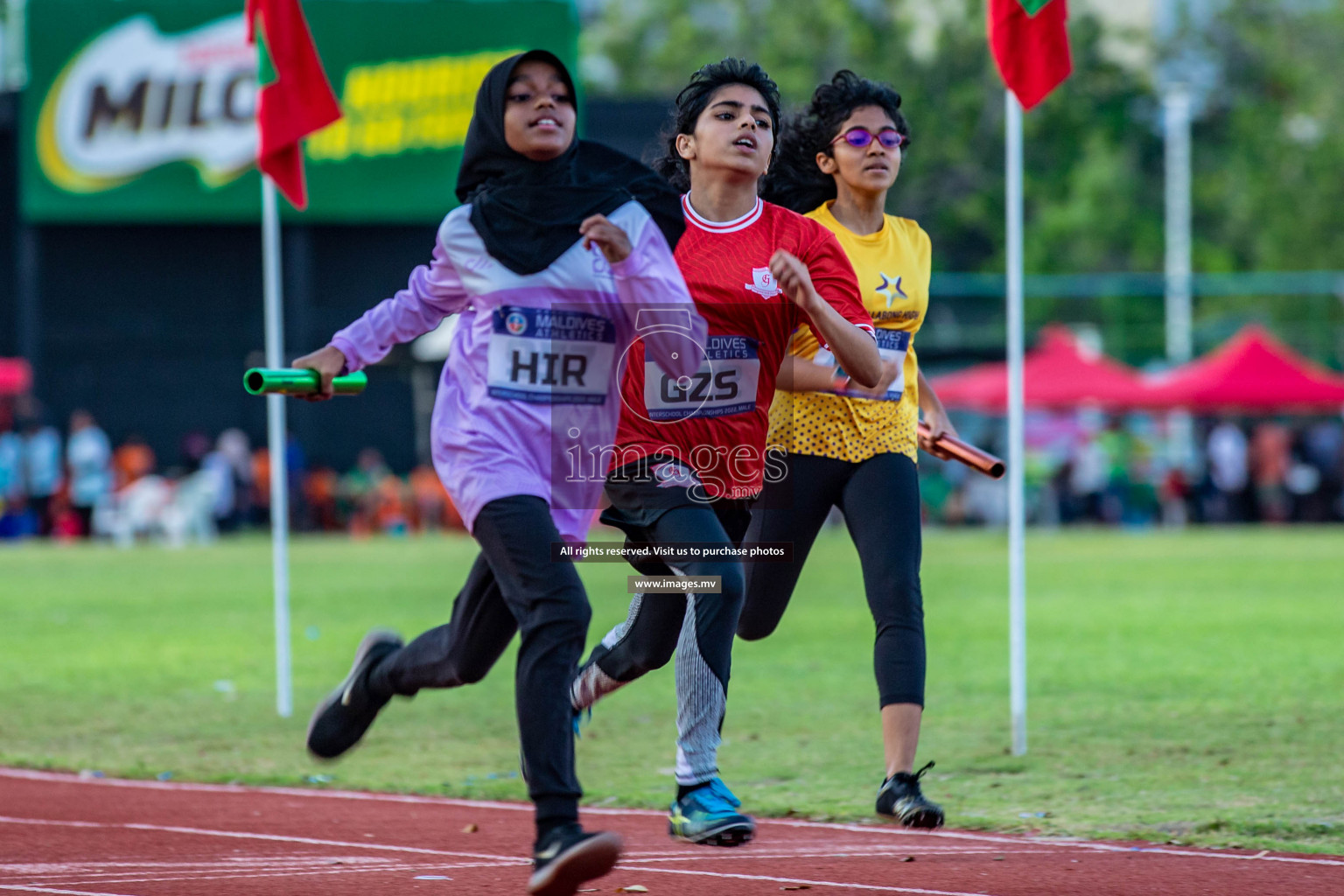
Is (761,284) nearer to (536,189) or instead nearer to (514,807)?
(536,189)

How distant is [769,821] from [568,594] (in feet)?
7.77

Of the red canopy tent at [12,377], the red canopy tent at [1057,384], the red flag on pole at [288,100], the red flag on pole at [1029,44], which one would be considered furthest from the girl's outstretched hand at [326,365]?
the red canopy tent at [1057,384]

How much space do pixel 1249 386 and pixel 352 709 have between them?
84.6 ft

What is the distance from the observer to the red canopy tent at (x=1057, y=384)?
3047 cm

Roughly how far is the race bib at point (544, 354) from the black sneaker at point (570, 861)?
130 cm

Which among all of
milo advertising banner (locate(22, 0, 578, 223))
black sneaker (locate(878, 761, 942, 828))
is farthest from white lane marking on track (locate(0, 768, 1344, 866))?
milo advertising banner (locate(22, 0, 578, 223))

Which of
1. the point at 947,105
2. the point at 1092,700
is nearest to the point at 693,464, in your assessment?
the point at 1092,700

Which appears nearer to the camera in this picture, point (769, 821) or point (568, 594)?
point (568, 594)

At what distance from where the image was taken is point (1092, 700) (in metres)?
10.3

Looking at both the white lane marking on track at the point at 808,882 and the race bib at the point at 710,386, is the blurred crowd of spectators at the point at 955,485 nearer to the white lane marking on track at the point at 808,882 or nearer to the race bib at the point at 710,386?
the white lane marking on track at the point at 808,882

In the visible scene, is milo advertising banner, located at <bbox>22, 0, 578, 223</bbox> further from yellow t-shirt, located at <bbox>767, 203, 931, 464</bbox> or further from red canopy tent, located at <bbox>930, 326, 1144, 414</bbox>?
yellow t-shirt, located at <bbox>767, 203, 931, 464</bbox>

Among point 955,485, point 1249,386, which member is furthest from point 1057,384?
point 955,485

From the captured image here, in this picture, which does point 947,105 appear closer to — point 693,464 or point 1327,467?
point 1327,467

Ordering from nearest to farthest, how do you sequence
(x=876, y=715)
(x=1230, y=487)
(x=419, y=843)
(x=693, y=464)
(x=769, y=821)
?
(x=693, y=464)
(x=419, y=843)
(x=769, y=821)
(x=876, y=715)
(x=1230, y=487)
